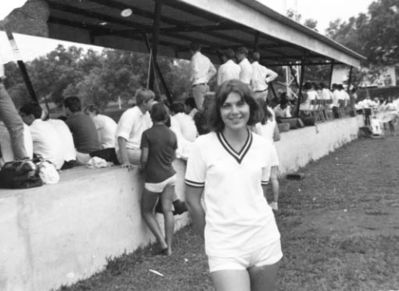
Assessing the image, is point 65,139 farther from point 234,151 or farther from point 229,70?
point 229,70

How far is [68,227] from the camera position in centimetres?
527

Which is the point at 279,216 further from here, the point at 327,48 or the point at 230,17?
the point at 327,48

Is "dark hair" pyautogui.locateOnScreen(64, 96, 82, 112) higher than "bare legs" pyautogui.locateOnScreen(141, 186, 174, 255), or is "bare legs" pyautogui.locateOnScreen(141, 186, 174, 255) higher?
"dark hair" pyautogui.locateOnScreen(64, 96, 82, 112)

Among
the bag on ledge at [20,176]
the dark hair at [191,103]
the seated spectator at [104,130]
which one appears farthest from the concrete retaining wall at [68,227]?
the dark hair at [191,103]

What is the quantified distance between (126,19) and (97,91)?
408cm

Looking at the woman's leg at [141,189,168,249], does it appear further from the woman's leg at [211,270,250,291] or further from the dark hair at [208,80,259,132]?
the woman's leg at [211,270,250,291]

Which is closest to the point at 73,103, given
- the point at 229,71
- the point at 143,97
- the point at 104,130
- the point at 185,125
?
the point at 104,130

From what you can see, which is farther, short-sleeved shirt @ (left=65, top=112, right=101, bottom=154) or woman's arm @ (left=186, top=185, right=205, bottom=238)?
short-sleeved shirt @ (left=65, top=112, right=101, bottom=154)

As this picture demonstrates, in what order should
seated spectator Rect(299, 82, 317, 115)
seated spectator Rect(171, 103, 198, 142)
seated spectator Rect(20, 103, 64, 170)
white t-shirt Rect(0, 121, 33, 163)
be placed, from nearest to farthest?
white t-shirt Rect(0, 121, 33, 163), seated spectator Rect(20, 103, 64, 170), seated spectator Rect(171, 103, 198, 142), seated spectator Rect(299, 82, 317, 115)

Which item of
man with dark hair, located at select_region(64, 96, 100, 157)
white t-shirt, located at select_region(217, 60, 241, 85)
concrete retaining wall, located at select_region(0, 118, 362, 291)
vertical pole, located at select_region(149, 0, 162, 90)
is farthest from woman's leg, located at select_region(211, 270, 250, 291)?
white t-shirt, located at select_region(217, 60, 241, 85)

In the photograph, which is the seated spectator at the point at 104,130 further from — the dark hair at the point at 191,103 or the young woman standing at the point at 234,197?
the young woman standing at the point at 234,197

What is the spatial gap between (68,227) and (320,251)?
2.81 m

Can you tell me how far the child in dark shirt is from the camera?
6.37 metres

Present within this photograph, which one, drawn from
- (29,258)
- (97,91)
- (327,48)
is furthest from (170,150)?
(327,48)
